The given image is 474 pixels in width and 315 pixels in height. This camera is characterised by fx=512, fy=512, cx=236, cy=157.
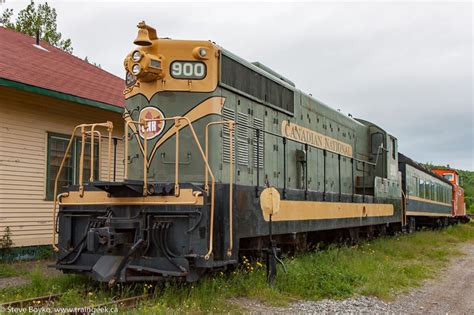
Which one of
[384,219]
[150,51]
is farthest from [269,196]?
[384,219]

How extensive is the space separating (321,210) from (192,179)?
323 centimetres

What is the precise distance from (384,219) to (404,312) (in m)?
7.66

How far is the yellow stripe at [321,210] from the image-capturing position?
806cm

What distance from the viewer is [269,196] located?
23.2 ft

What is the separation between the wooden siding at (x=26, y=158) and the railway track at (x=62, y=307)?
4.46m

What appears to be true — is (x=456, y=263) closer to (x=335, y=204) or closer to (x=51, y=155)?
(x=335, y=204)

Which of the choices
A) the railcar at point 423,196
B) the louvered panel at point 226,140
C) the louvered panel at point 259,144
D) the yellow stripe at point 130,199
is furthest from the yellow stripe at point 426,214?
the yellow stripe at point 130,199

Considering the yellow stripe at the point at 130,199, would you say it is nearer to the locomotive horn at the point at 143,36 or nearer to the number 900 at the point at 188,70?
the number 900 at the point at 188,70

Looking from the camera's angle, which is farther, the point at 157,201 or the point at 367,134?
the point at 367,134

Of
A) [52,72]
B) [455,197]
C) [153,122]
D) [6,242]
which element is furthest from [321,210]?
[455,197]

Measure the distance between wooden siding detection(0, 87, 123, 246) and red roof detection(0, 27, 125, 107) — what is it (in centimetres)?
40

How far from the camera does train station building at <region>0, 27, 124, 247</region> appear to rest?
992cm

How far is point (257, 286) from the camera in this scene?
6.71 metres

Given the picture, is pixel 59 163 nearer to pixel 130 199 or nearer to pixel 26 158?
pixel 26 158
